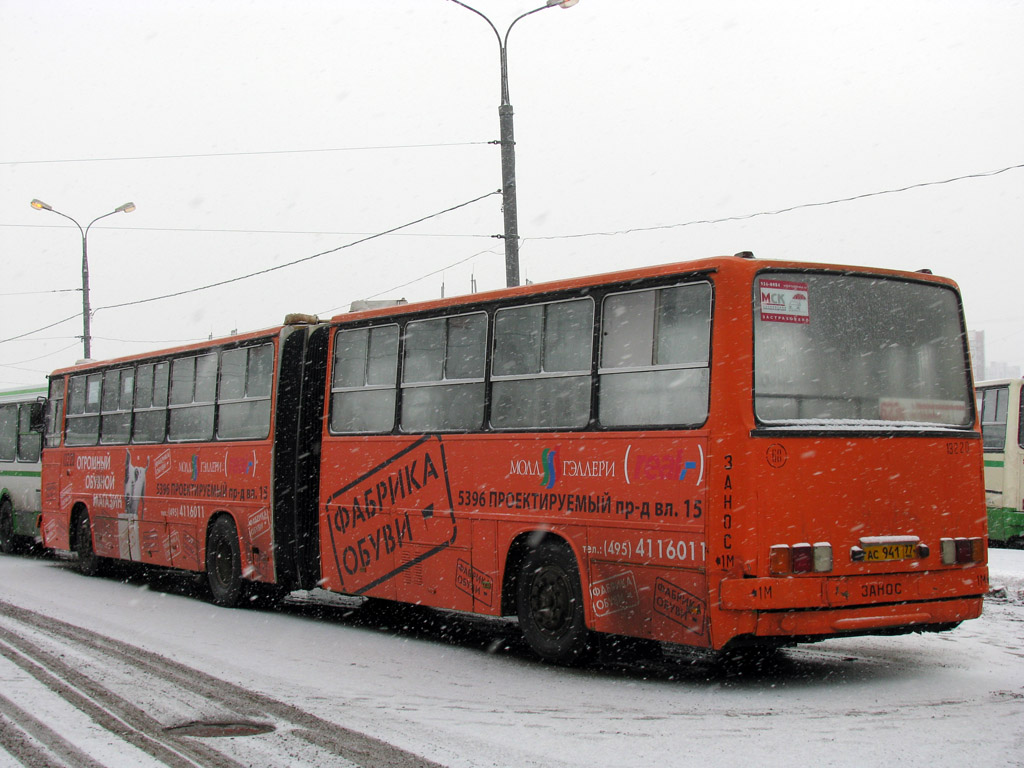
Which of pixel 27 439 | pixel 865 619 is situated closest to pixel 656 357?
pixel 865 619

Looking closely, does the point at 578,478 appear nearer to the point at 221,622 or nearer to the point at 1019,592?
the point at 221,622

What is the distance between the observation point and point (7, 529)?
22.8 metres

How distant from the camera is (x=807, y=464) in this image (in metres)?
8.12

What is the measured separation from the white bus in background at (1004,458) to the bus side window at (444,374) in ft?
42.3

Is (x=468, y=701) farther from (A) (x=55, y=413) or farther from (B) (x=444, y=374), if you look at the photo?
(A) (x=55, y=413)

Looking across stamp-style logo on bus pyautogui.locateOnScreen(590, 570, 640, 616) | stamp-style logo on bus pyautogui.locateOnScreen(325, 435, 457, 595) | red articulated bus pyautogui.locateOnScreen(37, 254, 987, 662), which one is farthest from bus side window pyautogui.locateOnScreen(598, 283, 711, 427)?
stamp-style logo on bus pyautogui.locateOnScreen(325, 435, 457, 595)

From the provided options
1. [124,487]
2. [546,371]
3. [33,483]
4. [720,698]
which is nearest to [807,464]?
[720,698]

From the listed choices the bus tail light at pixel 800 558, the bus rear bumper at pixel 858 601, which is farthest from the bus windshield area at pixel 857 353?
the bus rear bumper at pixel 858 601

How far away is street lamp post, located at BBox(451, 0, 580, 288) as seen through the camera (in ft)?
58.1

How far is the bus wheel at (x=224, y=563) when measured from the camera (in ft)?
46.1

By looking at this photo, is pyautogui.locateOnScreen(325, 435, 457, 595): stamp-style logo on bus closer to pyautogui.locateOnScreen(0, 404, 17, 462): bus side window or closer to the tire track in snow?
the tire track in snow

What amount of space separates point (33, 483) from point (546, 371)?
48.7ft

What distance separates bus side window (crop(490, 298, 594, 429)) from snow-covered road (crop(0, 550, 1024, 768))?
6.54ft

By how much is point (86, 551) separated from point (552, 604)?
11225mm
